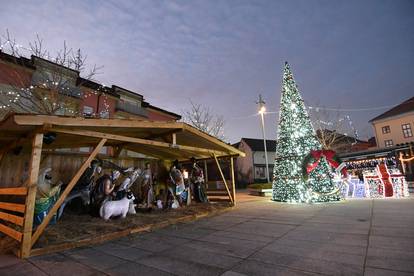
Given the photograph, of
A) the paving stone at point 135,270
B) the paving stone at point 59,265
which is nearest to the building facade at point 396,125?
the paving stone at point 135,270

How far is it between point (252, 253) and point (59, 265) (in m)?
3.25

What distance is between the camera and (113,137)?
583 centimetres

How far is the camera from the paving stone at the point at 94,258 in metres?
3.61

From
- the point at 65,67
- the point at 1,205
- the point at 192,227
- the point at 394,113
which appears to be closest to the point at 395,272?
the point at 192,227

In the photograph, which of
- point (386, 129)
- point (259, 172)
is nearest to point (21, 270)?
point (259, 172)

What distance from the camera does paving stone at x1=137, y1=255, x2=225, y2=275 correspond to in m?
3.21

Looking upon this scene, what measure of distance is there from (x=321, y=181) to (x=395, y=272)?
810 centimetres

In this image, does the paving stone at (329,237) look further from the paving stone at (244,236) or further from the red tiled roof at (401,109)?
the red tiled roof at (401,109)

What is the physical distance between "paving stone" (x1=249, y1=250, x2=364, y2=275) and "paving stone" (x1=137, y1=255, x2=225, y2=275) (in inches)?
32.3

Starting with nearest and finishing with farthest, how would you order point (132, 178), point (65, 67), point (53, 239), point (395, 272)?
point (395, 272) < point (53, 239) < point (132, 178) < point (65, 67)

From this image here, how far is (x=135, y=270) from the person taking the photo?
3.35 meters

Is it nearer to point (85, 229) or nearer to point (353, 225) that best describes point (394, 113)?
point (353, 225)

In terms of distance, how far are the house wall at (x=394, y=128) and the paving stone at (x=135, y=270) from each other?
3752cm

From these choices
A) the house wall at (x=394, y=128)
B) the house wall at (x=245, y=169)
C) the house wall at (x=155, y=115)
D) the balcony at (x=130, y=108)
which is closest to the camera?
the balcony at (x=130, y=108)
